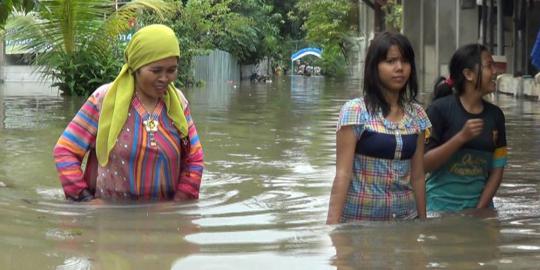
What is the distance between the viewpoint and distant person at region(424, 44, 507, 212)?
4.81 m

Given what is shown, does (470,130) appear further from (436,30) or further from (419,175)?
(436,30)

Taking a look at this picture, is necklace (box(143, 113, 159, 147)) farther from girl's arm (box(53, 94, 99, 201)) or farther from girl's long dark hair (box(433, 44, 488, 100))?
girl's long dark hair (box(433, 44, 488, 100))

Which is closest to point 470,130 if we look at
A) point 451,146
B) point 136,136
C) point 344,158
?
point 451,146

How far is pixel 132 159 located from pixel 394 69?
150 centimetres

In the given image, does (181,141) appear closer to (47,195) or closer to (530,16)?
(47,195)

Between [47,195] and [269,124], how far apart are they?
22.5 feet

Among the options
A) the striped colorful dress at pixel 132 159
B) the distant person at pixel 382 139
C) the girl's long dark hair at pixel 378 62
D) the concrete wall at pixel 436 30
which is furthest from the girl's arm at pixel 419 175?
the concrete wall at pixel 436 30

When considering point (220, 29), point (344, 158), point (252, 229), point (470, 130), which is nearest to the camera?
point (344, 158)

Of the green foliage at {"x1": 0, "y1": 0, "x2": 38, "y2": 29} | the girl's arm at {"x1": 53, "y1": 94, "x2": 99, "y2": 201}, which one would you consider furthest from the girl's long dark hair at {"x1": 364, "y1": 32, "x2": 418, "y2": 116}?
the green foliage at {"x1": 0, "y1": 0, "x2": 38, "y2": 29}

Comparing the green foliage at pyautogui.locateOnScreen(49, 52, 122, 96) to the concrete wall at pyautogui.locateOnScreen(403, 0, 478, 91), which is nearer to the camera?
the green foliage at pyautogui.locateOnScreen(49, 52, 122, 96)

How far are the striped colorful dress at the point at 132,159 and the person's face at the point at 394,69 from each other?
1215 mm

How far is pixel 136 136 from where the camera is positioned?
4727mm

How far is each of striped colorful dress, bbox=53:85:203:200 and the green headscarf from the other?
0.15 feet

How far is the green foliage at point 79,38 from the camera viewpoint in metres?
18.2
